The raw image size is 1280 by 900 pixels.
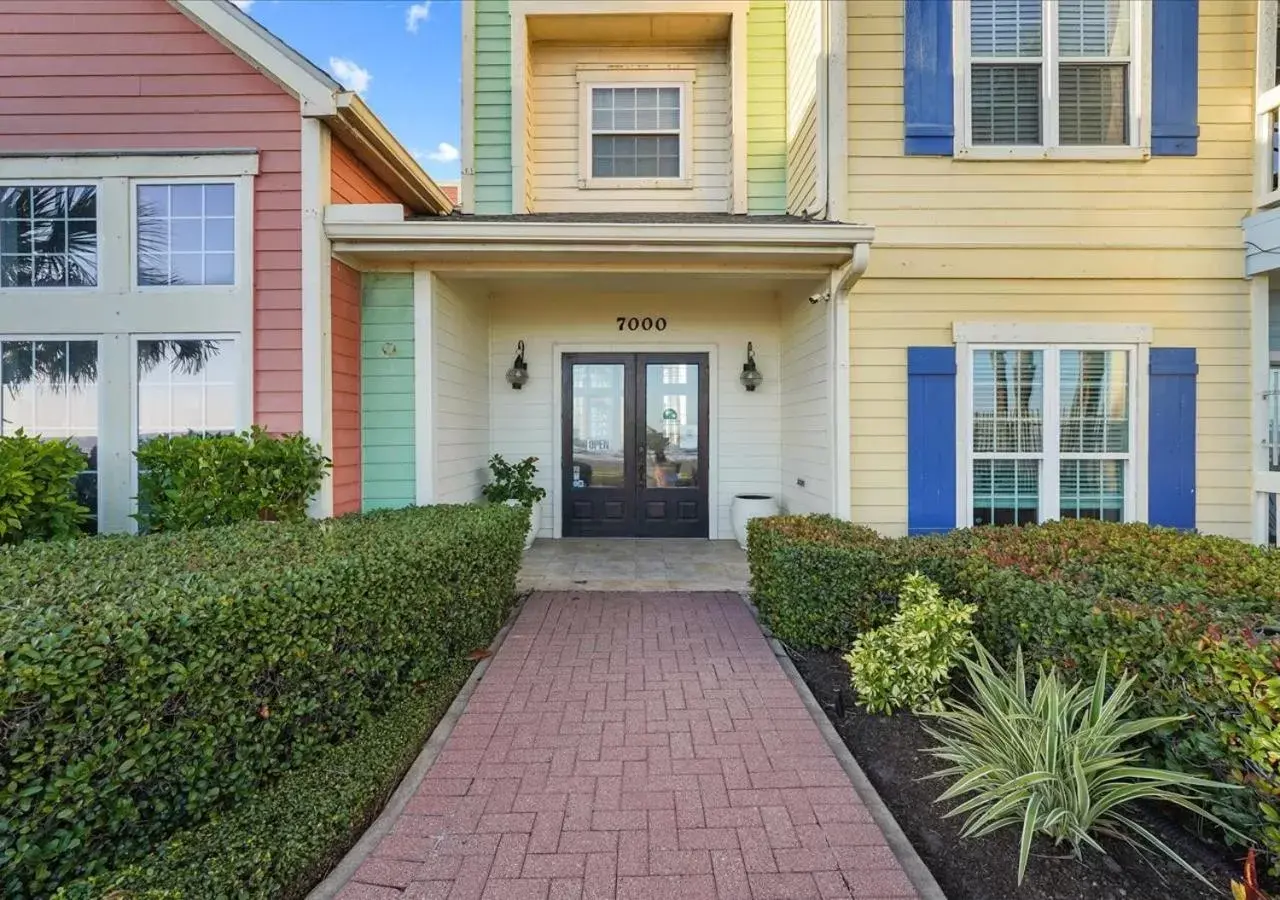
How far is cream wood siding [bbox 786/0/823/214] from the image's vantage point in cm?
564

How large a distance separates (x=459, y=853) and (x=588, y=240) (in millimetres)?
4311

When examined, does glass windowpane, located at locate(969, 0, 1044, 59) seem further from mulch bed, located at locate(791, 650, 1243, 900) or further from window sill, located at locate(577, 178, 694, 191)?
mulch bed, located at locate(791, 650, 1243, 900)

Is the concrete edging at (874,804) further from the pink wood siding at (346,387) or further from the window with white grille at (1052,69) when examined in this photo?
the window with white grille at (1052,69)

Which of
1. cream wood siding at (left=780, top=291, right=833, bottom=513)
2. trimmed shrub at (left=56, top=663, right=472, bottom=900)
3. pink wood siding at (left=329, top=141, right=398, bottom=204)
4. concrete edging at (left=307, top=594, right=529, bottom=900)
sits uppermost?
pink wood siding at (left=329, top=141, right=398, bottom=204)

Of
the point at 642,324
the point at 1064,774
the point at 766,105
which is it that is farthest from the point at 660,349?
the point at 1064,774

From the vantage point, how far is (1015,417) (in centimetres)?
531

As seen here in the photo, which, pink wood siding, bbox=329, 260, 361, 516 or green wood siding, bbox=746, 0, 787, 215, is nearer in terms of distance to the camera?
pink wood siding, bbox=329, 260, 361, 516

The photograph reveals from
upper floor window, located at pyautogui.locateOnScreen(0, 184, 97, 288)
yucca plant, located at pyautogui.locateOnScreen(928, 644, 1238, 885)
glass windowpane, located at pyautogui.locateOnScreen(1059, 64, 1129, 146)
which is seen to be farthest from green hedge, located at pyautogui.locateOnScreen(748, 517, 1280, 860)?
upper floor window, located at pyautogui.locateOnScreen(0, 184, 97, 288)

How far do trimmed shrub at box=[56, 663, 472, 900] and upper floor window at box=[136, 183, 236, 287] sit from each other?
4.01m

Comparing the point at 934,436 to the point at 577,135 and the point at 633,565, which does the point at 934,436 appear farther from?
the point at 577,135

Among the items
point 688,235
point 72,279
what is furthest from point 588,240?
point 72,279

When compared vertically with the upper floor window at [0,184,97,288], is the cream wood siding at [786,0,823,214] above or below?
above

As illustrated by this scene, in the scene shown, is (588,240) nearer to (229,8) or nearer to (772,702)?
(229,8)

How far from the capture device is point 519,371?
23.4 ft
